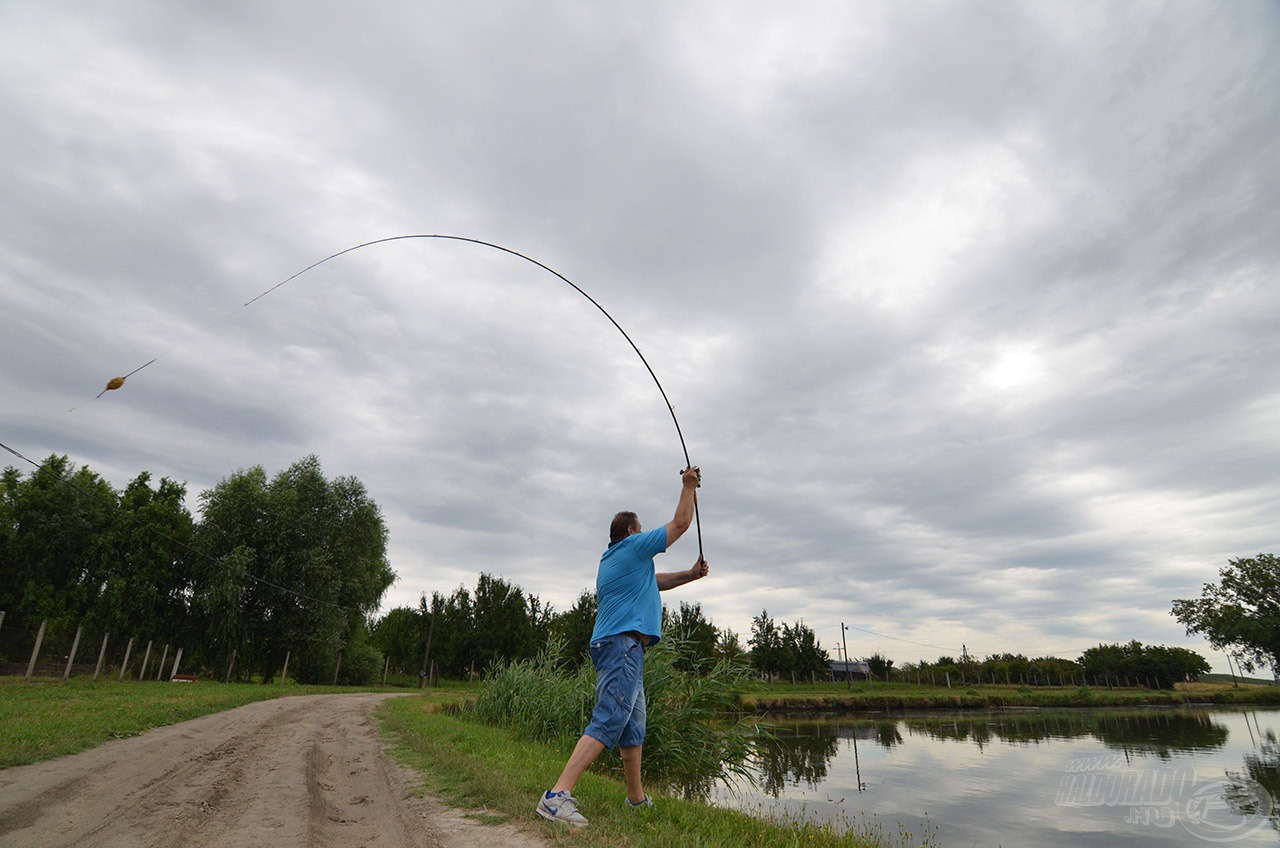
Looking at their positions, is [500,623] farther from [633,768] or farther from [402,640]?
[633,768]

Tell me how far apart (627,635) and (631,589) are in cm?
30

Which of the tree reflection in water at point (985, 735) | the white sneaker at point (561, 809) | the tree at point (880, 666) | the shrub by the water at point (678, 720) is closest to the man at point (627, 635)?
the white sneaker at point (561, 809)

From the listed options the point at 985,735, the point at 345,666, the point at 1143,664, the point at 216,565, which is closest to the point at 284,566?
the point at 216,565

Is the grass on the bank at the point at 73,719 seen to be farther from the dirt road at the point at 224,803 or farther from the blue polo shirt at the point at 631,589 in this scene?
the blue polo shirt at the point at 631,589

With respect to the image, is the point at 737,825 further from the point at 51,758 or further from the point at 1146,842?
the point at 1146,842

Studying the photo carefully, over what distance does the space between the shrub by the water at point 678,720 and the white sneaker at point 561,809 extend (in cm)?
442

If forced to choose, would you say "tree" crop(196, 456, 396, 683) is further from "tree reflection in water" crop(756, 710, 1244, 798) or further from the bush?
"tree reflection in water" crop(756, 710, 1244, 798)

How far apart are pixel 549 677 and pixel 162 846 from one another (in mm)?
7749

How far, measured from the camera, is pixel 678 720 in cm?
872

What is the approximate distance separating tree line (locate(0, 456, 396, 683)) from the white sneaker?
1227 inches

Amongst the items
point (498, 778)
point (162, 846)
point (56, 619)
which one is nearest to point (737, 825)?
point (498, 778)

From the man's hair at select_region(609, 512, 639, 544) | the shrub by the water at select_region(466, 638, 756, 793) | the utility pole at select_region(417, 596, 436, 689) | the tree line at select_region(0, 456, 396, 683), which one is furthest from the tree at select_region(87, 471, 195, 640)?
the man's hair at select_region(609, 512, 639, 544)

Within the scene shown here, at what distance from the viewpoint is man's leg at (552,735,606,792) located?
12.6 feet

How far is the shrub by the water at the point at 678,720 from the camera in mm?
8391
